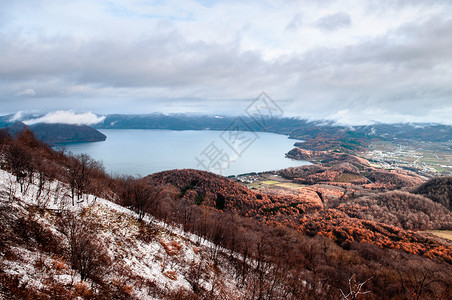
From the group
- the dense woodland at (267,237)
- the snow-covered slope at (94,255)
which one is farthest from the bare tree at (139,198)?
the snow-covered slope at (94,255)

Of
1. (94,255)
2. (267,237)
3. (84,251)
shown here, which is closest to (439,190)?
(267,237)

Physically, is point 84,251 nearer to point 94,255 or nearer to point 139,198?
point 94,255

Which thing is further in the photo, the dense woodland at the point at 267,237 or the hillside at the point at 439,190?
the hillside at the point at 439,190

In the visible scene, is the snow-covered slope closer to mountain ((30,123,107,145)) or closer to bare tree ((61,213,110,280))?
bare tree ((61,213,110,280))

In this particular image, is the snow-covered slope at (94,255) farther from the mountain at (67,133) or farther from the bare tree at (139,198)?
the mountain at (67,133)

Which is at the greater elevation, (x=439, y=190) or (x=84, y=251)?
(x=84, y=251)
